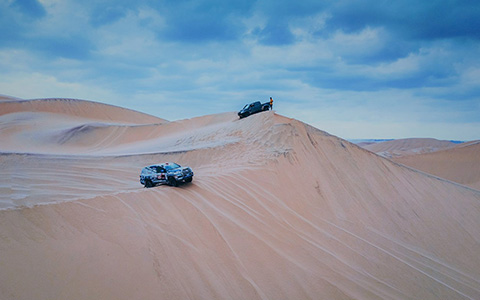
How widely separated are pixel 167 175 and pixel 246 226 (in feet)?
10.1

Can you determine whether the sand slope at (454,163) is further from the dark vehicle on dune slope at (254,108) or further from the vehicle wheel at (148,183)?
the vehicle wheel at (148,183)

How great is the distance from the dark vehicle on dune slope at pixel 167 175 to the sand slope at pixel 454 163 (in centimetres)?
2857

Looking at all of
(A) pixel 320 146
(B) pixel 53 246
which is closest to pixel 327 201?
(A) pixel 320 146

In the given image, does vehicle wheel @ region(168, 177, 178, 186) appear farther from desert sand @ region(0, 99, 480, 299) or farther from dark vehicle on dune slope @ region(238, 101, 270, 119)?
dark vehicle on dune slope @ region(238, 101, 270, 119)

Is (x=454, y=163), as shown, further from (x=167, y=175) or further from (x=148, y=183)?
(x=148, y=183)

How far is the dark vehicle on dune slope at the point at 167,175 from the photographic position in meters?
8.23

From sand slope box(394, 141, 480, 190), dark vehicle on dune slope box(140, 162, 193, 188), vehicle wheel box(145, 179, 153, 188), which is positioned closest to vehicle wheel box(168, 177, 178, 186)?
dark vehicle on dune slope box(140, 162, 193, 188)

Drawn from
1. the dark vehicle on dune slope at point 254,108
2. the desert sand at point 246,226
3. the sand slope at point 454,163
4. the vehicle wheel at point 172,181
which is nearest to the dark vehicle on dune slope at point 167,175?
the vehicle wheel at point 172,181

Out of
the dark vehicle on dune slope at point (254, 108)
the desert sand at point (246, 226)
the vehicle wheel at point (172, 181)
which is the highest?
the dark vehicle on dune slope at point (254, 108)

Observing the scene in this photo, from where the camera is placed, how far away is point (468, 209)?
12875 millimetres

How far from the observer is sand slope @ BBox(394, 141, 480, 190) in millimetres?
26172

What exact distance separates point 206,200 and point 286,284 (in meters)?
3.29

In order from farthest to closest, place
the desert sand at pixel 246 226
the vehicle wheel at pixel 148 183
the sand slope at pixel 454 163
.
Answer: the sand slope at pixel 454 163, the vehicle wheel at pixel 148 183, the desert sand at pixel 246 226

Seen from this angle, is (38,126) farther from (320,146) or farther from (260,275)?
(260,275)
